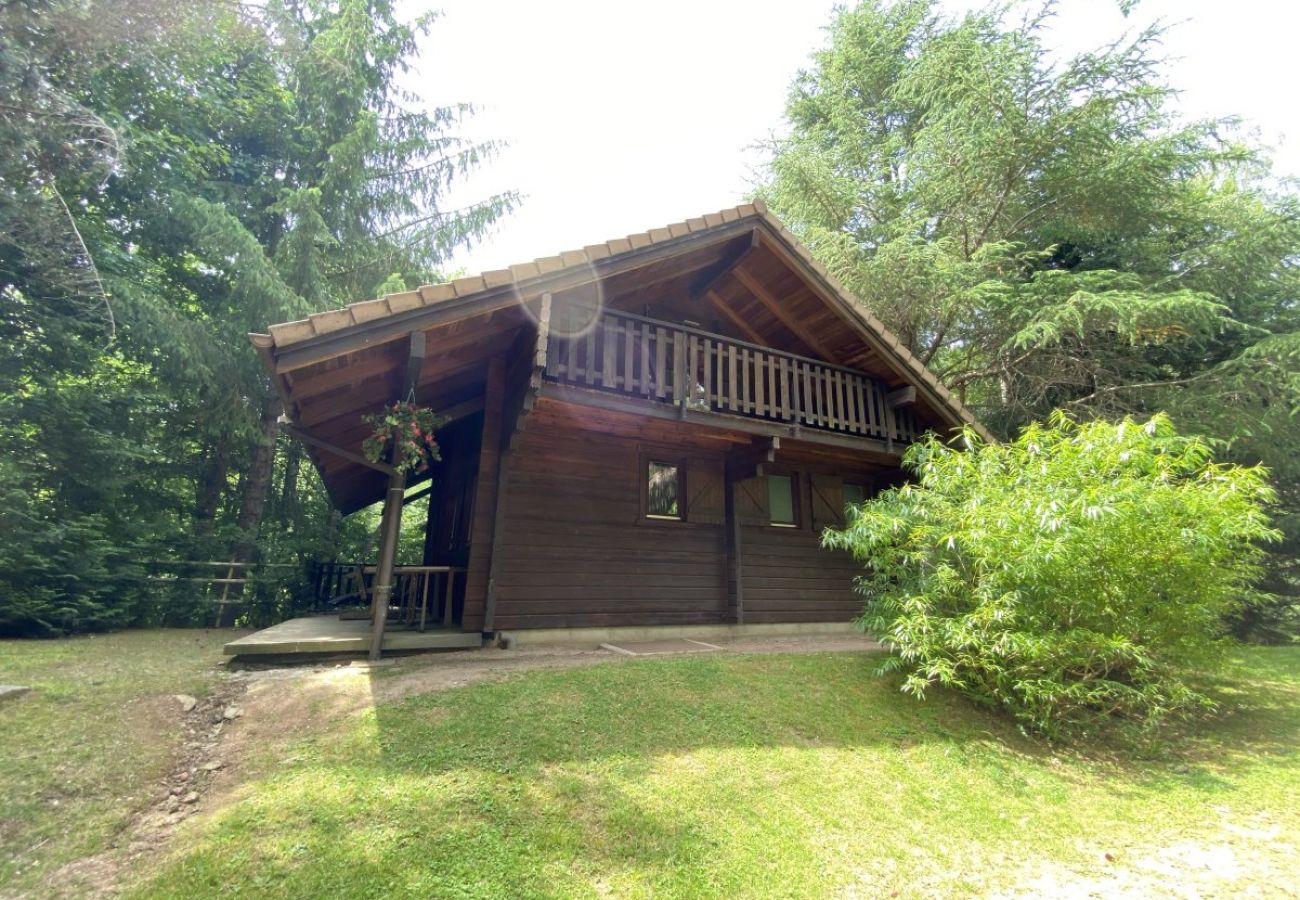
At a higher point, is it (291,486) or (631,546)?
(291,486)

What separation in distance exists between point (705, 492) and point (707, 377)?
2.42 metres

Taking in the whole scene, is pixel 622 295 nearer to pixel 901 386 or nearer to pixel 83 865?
pixel 901 386

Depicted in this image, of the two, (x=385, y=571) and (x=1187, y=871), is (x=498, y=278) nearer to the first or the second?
(x=385, y=571)

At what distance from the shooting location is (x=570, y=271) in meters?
6.45

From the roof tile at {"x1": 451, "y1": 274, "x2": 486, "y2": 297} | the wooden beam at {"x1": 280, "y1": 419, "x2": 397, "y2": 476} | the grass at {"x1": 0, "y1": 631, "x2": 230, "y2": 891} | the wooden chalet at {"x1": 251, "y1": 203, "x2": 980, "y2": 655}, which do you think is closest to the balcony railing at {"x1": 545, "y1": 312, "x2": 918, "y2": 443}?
the wooden chalet at {"x1": 251, "y1": 203, "x2": 980, "y2": 655}

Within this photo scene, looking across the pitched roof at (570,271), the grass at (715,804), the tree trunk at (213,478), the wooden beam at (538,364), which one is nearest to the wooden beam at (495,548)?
the wooden beam at (538,364)

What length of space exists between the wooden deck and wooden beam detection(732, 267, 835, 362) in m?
6.99

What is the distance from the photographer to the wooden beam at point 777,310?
945 cm

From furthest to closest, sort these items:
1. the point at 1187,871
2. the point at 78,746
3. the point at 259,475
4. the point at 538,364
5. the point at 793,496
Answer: the point at 259,475 → the point at 793,496 → the point at 538,364 → the point at 78,746 → the point at 1187,871

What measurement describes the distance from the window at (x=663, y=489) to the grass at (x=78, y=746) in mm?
5938

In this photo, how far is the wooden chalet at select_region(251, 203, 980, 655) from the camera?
631cm

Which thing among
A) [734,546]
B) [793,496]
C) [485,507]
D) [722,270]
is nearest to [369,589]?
[485,507]

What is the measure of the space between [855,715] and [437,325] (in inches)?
224

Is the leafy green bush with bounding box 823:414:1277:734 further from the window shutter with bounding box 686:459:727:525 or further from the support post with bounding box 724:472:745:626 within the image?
the window shutter with bounding box 686:459:727:525
